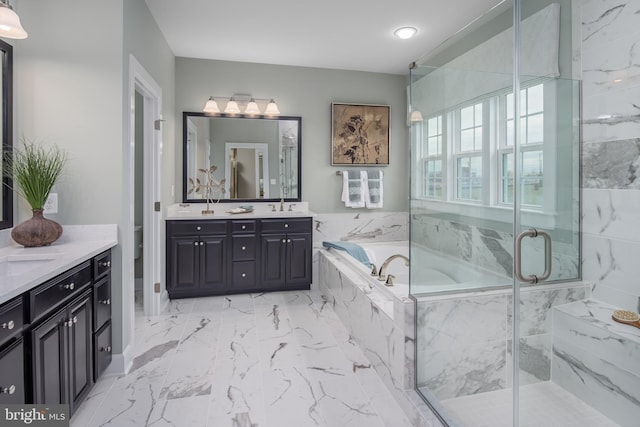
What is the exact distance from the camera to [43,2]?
220 centimetres

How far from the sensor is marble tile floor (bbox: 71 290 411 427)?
6.48 ft

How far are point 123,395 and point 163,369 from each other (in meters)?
0.32

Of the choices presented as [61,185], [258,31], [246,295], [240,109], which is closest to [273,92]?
[240,109]

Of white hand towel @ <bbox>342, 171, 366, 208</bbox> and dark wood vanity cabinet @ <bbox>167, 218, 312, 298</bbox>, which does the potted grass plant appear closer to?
dark wood vanity cabinet @ <bbox>167, 218, 312, 298</bbox>

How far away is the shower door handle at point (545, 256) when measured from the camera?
157 cm

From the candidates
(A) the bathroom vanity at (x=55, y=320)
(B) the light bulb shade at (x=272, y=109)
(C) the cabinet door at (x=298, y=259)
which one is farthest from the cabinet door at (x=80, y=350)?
(B) the light bulb shade at (x=272, y=109)

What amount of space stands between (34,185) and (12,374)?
1087 mm

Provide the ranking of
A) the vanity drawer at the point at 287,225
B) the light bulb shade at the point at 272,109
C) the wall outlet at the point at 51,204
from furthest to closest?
the light bulb shade at the point at 272,109 → the vanity drawer at the point at 287,225 → the wall outlet at the point at 51,204

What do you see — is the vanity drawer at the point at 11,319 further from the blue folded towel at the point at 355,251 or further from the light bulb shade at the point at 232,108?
the light bulb shade at the point at 232,108

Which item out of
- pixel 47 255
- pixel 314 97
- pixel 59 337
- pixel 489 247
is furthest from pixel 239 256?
pixel 489 247

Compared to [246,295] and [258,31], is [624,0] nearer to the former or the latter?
[258,31]

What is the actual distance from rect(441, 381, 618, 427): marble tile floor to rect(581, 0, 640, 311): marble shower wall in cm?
53

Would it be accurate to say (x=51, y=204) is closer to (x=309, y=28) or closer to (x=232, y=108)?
(x=232, y=108)

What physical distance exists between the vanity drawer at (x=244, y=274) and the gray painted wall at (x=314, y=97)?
106 cm
